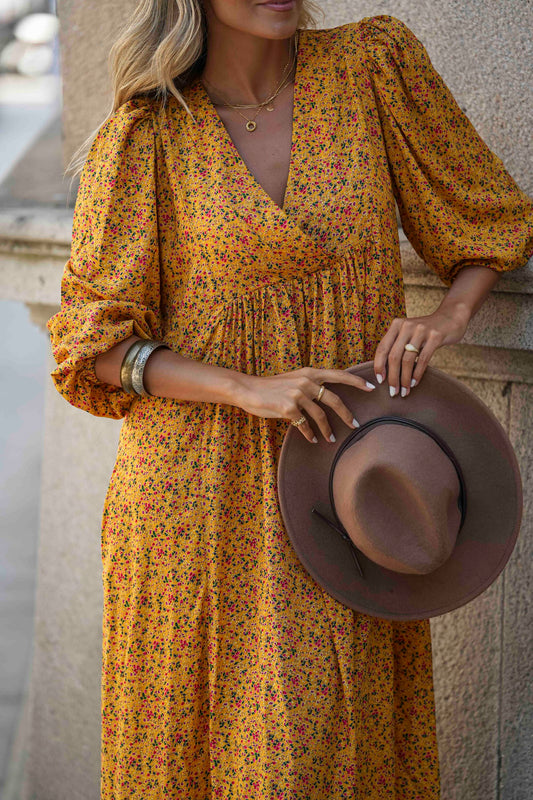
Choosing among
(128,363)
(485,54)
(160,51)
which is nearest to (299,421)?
(128,363)

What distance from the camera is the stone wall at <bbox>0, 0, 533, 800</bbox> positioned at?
93.4 inches

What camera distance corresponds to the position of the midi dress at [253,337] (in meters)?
1.91

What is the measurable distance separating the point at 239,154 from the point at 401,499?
2.48 feet

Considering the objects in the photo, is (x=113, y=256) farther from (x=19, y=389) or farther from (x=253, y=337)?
(x=19, y=389)

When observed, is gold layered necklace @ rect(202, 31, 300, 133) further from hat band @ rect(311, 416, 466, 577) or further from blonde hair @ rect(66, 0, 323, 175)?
hat band @ rect(311, 416, 466, 577)

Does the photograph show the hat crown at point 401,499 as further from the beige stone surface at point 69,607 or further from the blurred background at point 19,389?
the blurred background at point 19,389

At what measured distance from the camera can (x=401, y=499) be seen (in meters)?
1.79

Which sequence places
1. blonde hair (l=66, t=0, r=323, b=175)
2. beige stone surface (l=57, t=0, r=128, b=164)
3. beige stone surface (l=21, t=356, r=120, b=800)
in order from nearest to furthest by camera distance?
blonde hair (l=66, t=0, r=323, b=175) < beige stone surface (l=57, t=0, r=128, b=164) < beige stone surface (l=21, t=356, r=120, b=800)

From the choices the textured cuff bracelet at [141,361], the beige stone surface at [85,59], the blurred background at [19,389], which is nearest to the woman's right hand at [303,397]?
the textured cuff bracelet at [141,361]

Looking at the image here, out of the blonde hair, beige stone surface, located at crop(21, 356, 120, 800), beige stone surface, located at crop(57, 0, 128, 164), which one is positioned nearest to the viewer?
the blonde hair

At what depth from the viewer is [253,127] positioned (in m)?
2.04

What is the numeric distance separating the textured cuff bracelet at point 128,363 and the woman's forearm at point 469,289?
0.61 metres

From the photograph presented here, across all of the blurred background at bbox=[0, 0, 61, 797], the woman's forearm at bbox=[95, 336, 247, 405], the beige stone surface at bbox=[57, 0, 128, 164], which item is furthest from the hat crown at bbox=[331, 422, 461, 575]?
the blurred background at bbox=[0, 0, 61, 797]

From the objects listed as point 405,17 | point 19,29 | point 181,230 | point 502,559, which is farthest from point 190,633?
point 19,29
